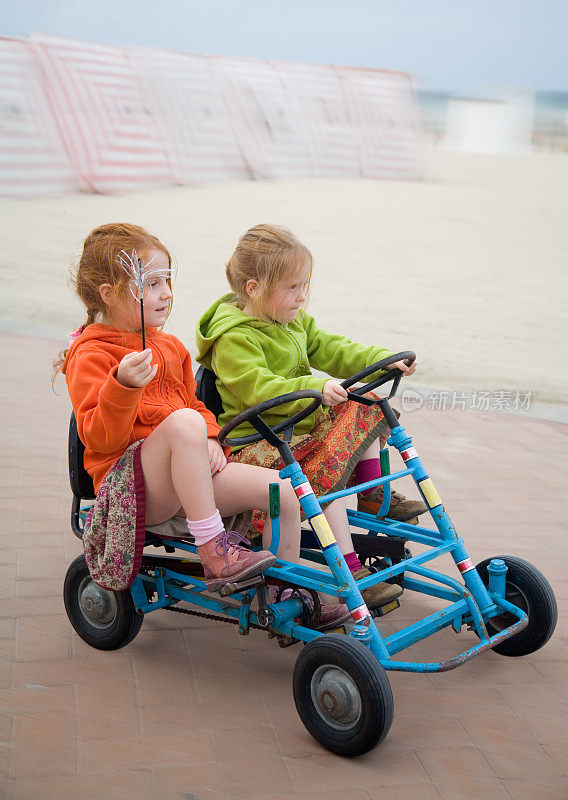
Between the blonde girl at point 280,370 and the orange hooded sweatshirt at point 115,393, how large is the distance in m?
0.14

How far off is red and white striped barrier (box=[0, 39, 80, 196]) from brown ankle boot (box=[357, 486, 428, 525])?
11463 millimetres

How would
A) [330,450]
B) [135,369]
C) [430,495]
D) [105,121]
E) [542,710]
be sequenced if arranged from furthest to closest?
[105,121] → [330,450] → [430,495] → [542,710] → [135,369]

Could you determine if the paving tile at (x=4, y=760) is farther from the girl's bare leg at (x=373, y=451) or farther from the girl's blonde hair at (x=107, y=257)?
the girl's bare leg at (x=373, y=451)

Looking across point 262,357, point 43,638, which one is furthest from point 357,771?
point 262,357

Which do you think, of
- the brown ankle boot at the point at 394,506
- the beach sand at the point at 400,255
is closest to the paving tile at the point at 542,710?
the brown ankle boot at the point at 394,506

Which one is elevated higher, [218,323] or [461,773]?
[218,323]

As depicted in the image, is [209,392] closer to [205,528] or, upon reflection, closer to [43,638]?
[205,528]

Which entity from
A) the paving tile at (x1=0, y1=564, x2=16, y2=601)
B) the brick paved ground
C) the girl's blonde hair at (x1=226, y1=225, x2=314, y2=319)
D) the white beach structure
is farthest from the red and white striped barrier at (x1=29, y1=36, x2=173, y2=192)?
the girl's blonde hair at (x1=226, y1=225, x2=314, y2=319)

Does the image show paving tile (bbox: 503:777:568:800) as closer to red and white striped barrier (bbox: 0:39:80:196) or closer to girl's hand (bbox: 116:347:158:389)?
girl's hand (bbox: 116:347:158:389)

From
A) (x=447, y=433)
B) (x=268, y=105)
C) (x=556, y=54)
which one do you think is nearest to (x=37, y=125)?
(x=268, y=105)

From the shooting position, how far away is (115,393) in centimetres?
233

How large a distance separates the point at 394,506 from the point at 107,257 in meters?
1.21

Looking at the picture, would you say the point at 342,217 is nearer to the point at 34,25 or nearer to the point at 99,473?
the point at 34,25

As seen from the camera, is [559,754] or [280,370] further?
[280,370]
